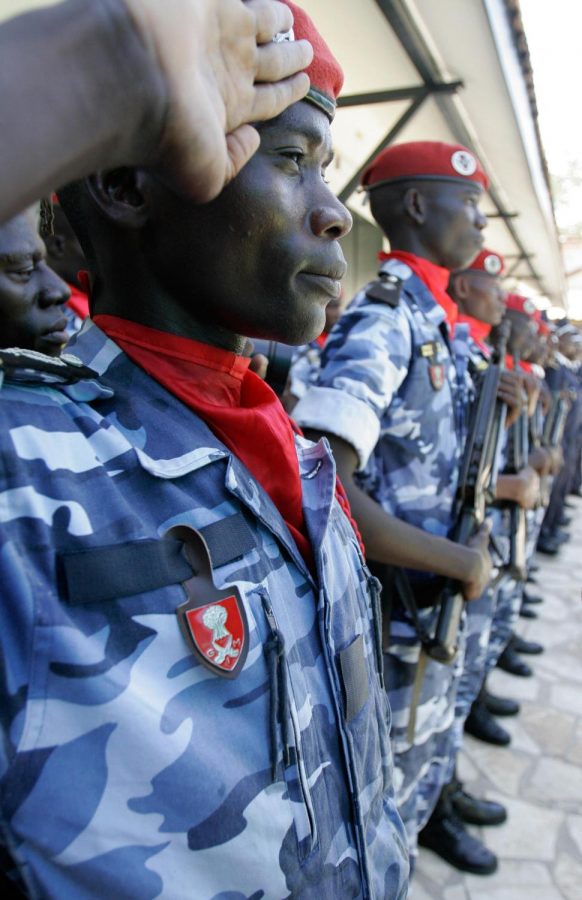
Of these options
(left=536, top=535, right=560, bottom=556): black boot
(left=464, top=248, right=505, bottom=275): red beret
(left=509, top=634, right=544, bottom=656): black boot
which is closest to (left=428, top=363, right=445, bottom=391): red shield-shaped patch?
(left=464, top=248, right=505, bottom=275): red beret

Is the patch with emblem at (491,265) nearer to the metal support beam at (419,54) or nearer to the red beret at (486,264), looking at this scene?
the red beret at (486,264)

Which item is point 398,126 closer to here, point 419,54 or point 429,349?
point 419,54

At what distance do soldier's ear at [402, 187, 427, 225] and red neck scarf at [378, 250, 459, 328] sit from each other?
0.11 meters

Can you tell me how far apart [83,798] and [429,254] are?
1959 millimetres

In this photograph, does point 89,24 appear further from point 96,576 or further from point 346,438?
point 346,438

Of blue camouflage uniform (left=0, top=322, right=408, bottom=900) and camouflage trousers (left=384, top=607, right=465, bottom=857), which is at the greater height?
blue camouflage uniform (left=0, top=322, right=408, bottom=900)

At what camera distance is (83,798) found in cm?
58

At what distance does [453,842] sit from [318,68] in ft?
8.81

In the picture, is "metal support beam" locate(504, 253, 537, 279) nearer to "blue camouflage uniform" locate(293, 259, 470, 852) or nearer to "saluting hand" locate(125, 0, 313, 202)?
"blue camouflage uniform" locate(293, 259, 470, 852)

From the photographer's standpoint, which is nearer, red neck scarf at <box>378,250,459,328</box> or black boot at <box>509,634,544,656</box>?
red neck scarf at <box>378,250,459,328</box>

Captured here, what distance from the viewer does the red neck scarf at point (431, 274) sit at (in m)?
2.03

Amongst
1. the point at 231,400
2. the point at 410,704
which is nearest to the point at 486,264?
the point at 410,704

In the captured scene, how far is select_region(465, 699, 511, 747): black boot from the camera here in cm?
329

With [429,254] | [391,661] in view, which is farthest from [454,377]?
[391,661]
